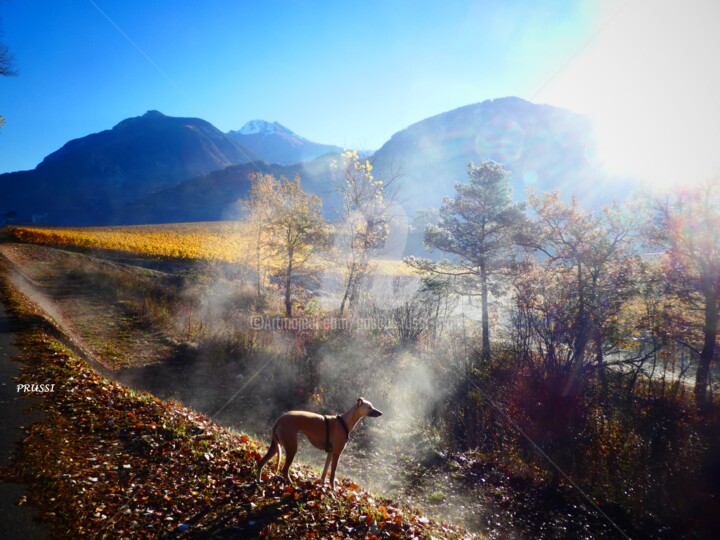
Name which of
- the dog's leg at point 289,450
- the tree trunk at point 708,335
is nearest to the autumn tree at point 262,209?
the dog's leg at point 289,450

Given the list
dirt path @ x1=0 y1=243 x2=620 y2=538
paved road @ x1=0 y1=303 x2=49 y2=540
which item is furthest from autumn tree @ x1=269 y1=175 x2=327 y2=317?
paved road @ x1=0 y1=303 x2=49 y2=540

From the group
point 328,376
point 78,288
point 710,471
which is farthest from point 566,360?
point 78,288

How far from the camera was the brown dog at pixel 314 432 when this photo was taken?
239 inches

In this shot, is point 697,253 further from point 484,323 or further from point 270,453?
point 270,453

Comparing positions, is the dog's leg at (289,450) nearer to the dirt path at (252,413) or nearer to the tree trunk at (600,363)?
the dirt path at (252,413)

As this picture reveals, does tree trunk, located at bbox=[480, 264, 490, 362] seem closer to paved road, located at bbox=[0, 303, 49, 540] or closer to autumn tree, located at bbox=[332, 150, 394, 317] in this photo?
autumn tree, located at bbox=[332, 150, 394, 317]

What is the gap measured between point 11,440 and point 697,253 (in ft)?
80.3

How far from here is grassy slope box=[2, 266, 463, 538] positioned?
→ 470cm

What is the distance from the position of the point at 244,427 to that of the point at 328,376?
4879 millimetres

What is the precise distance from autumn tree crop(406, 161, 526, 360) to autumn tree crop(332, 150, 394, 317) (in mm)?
3179

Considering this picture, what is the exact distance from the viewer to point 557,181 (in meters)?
156

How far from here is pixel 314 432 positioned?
251 inches

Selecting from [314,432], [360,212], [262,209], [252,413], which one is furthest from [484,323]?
[262,209]

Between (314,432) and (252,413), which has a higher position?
(314,432)
